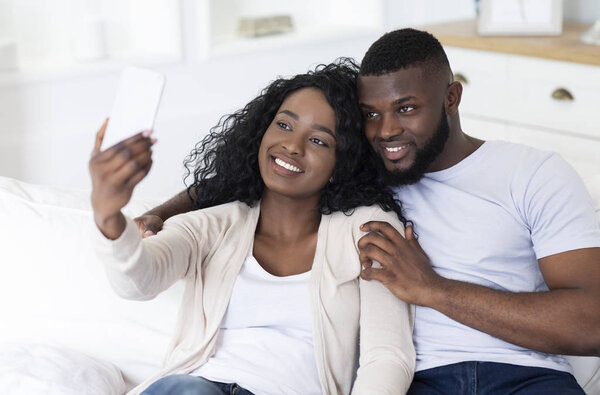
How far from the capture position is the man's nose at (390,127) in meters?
1.69

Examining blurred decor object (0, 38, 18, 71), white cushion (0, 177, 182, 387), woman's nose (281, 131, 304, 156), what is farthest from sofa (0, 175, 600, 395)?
blurred decor object (0, 38, 18, 71)

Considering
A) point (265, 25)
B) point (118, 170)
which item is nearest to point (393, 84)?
point (118, 170)

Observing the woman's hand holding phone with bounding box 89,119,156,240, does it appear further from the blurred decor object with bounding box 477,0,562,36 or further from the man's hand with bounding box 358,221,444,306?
the blurred decor object with bounding box 477,0,562,36

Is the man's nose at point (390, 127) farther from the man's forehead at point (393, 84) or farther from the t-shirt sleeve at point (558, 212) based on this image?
the t-shirt sleeve at point (558, 212)

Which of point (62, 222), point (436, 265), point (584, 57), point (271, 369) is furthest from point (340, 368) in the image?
point (584, 57)

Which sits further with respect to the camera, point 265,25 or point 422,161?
point 265,25

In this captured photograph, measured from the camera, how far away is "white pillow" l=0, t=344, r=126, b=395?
1569mm

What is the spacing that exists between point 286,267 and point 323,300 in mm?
121

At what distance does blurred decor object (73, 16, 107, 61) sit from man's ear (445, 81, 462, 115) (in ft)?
6.53

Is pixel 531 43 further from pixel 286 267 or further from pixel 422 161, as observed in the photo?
pixel 286 267

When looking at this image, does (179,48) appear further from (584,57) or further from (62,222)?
(62,222)

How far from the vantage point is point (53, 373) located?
1.61m

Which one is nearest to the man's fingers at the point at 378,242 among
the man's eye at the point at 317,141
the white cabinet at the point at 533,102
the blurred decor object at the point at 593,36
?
the man's eye at the point at 317,141

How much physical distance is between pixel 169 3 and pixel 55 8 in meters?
0.46
